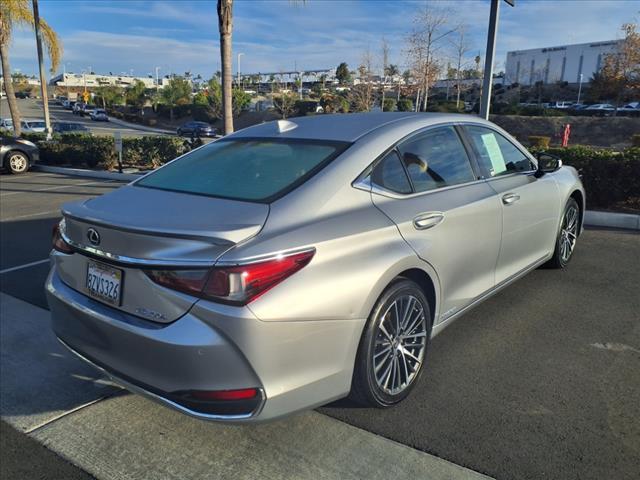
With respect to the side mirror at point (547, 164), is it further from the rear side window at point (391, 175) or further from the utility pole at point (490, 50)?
the utility pole at point (490, 50)

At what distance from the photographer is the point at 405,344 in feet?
9.68

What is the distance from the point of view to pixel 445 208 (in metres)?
3.20

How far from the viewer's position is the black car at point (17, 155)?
601 inches

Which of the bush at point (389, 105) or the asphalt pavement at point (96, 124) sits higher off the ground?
the bush at point (389, 105)

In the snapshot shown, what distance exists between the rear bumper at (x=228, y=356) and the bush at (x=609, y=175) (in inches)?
269

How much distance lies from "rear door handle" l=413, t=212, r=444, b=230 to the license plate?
1.57 m

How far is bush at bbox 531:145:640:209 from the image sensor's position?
766cm

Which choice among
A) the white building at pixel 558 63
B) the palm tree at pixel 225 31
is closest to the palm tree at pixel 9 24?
the palm tree at pixel 225 31

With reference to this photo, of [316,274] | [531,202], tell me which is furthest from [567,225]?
[316,274]

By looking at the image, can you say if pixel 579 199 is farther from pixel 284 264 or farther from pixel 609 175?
pixel 284 264

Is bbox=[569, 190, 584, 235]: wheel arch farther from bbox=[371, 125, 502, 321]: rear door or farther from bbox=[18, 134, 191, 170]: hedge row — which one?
bbox=[18, 134, 191, 170]: hedge row

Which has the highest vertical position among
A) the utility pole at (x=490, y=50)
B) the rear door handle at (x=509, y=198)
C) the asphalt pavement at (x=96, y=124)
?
the utility pole at (x=490, y=50)

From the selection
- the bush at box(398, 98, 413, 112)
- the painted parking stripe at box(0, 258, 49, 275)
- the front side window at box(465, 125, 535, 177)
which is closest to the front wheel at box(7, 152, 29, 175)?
the painted parking stripe at box(0, 258, 49, 275)

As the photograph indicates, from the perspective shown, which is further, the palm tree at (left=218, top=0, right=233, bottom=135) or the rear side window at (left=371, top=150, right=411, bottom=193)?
the palm tree at (left=218, top=0, right=233, bottom=135)
